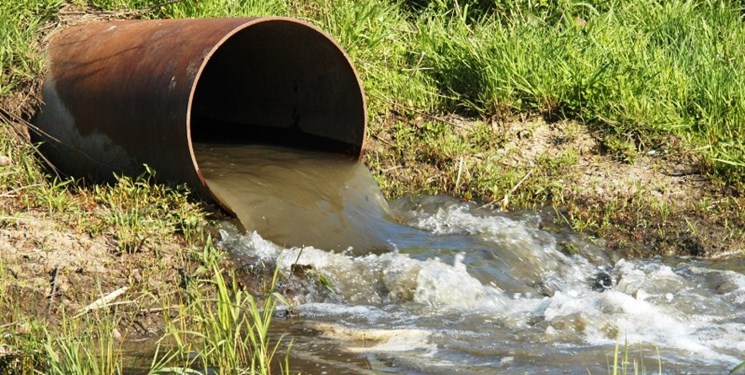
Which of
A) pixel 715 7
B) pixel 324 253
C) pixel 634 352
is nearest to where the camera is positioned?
pixel 634 352

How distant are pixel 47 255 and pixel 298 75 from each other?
2.38 m

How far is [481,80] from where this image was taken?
7.88m

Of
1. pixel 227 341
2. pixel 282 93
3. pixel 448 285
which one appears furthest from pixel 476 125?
pixel 227 341

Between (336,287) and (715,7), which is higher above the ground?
(715,7)

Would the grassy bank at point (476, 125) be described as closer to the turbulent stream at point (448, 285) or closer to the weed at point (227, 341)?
the turbulent stream at point (448, 285)

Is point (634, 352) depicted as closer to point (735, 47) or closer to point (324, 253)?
point (324, 253)

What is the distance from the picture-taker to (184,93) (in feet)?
19.2

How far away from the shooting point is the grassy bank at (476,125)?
5543 millimetres

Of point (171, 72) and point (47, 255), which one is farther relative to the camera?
point (171, 72)

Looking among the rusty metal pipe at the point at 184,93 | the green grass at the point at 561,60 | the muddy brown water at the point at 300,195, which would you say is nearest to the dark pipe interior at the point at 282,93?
the rusty metal pipe at the point at 184,93

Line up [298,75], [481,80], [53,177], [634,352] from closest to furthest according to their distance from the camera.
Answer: [634,352] < [53,177] < [298,75] < [481,80]

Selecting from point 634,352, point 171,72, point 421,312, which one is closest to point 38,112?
point 171,72

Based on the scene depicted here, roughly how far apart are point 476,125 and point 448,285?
2.38 metres

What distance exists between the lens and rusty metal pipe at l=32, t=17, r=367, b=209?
5977 mm
